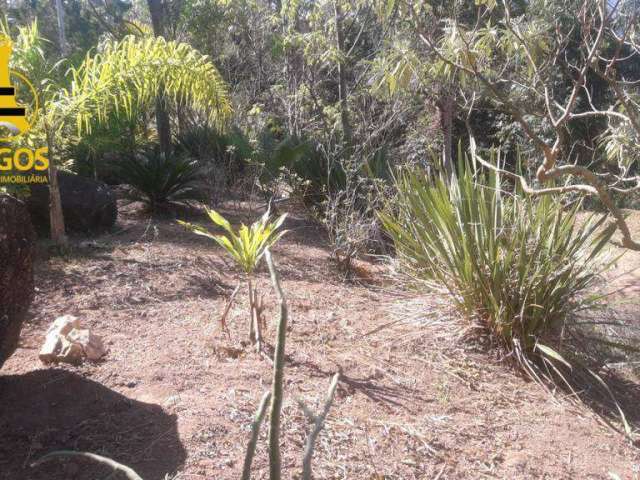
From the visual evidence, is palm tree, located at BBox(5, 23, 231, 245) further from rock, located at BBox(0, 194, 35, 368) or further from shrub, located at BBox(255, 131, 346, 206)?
rock, located at BBox(0, 194, 35, 368)

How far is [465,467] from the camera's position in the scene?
2633 mm

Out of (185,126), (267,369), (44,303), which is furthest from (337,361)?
(185,126)

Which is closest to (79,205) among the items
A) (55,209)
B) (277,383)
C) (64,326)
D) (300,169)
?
(55,209)

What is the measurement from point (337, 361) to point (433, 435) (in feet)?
2.70

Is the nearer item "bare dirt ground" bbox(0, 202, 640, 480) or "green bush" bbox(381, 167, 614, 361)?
"bare dirt ground" bbox(0, 202, 640, 480)

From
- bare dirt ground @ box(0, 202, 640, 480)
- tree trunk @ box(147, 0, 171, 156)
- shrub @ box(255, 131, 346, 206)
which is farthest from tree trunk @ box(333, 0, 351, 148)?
bare dirt ground @ box(0, 202, 640, 480)

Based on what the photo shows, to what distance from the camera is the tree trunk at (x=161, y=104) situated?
8.96 metres

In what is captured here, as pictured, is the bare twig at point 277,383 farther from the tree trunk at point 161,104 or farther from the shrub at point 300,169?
the tree trunk at point 161,104

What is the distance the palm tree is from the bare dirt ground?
1.30m

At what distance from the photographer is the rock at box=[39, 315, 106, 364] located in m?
3.09

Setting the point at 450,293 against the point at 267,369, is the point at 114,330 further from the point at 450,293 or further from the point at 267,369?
the point at 450,293

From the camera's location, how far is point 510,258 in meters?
3.74

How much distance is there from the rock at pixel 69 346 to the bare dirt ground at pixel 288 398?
7 centimetres

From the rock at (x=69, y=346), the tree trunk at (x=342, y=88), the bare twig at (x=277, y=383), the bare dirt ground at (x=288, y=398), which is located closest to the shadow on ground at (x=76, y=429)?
the bare dirt ground at (x=288, y=398)
